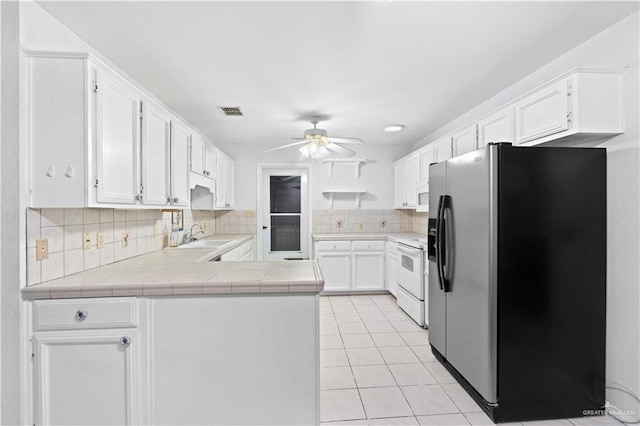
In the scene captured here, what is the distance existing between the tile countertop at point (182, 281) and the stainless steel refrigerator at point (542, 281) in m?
1.13

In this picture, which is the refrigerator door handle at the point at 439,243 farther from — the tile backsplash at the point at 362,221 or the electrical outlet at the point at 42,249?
the tile backsplash at the point at 362,221

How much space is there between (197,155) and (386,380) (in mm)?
2710

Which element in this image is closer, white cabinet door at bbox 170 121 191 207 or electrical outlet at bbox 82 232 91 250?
electrical outlet at bbox 82 232 91 250

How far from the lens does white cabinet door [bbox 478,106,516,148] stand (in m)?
2.29

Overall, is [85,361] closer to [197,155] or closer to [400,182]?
[197,155]

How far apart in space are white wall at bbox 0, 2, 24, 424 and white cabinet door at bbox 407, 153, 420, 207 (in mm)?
3831

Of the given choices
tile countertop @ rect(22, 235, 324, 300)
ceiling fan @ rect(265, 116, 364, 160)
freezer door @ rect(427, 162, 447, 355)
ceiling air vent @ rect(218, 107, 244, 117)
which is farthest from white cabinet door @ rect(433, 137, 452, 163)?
ceiling air vent @ rect(218, 107, 244, 117)

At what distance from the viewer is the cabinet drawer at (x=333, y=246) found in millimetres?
4516

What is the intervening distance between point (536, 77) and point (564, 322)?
1.85 m

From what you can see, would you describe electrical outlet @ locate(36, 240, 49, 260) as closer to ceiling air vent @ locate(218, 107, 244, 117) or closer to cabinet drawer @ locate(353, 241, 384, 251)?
ceiling air vent @ locate(218, 107, 244, 117)

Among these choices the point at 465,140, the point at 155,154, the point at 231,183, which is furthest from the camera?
the point at 231,183

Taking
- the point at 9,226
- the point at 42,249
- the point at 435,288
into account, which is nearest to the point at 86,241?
the point at 42,249

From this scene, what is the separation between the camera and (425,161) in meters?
3.89

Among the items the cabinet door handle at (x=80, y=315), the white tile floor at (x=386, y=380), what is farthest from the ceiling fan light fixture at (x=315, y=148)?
the cabinet door handle at (x=80, y=315)
